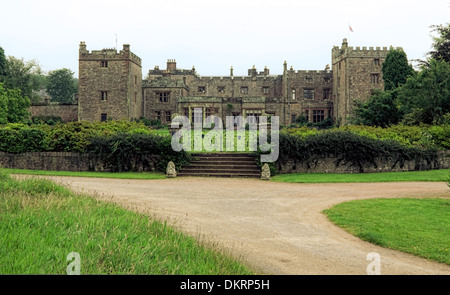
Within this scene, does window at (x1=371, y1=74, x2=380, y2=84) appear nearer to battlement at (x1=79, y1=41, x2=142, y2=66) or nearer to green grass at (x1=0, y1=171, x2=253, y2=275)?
battlement at (x1=79, y1=41, x2=142, y2=66)

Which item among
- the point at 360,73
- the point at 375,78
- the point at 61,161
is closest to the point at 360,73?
the point at 360,73

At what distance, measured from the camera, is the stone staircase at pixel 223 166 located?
20234 mm


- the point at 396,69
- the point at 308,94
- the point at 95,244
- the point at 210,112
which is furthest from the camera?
the point at 308,94

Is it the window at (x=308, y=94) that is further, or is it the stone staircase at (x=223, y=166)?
the window at (x=308, y=94)

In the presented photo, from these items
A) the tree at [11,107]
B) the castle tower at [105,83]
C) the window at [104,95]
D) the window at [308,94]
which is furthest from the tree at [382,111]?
the tree at [11,107]

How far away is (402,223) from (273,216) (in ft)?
10.4

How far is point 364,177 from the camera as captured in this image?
63.6 ft

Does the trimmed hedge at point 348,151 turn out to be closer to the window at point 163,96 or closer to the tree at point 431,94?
the tree at point 431,94

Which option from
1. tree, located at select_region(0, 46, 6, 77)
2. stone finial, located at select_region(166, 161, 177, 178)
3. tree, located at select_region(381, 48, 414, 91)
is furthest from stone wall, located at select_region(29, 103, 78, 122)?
tree, located at select_region(381, 48, 414, 91)

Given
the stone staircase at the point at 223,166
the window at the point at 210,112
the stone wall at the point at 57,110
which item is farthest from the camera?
the window at the point at 210,112

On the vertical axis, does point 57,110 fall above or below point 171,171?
above

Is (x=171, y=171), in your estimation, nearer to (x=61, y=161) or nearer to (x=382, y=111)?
(x=61, y=161)

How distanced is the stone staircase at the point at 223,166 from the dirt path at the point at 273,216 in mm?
1414
